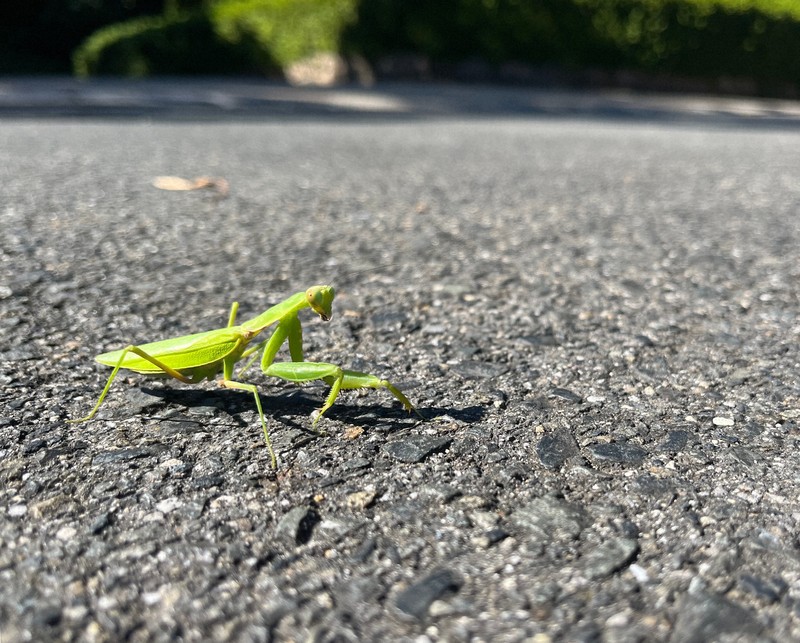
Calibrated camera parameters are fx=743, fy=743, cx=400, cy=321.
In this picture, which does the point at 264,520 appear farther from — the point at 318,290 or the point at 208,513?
the point at 318,290

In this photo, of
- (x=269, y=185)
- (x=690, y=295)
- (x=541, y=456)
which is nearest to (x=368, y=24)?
(x=269, y=185)

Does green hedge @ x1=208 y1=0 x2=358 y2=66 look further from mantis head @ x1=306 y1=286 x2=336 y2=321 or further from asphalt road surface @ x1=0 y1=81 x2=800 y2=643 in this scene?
mantis head @ x1=306 y1=286 x2=336 y2=321

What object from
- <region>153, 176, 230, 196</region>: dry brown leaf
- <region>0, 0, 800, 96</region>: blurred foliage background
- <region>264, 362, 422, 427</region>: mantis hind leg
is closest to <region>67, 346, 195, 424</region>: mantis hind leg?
<region>264, 362, 422, 427</region>: mantis hind leg

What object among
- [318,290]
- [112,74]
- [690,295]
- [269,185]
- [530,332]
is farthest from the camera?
[112,74]

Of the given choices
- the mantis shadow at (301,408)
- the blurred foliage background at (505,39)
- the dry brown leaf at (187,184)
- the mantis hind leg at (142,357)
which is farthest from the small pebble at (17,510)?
the blurred foliage background at (505,39)

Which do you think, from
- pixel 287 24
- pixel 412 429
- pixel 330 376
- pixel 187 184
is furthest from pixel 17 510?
pixel 287 24

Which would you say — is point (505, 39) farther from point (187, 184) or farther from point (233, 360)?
point (233, 360)

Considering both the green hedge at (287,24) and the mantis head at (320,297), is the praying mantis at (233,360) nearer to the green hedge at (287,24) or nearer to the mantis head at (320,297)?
the mantis head at (320,297)
